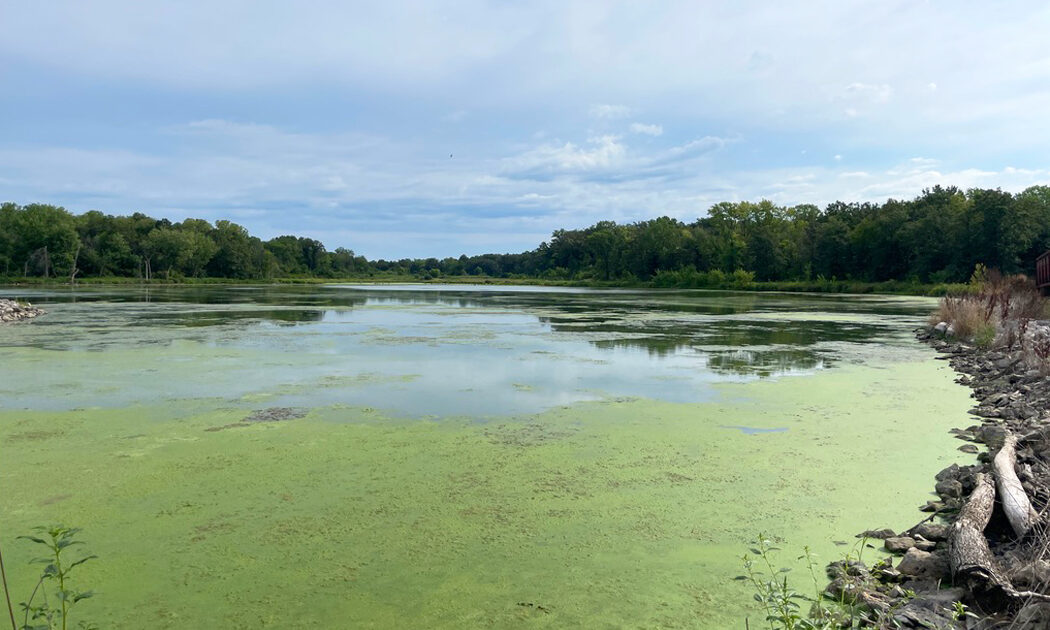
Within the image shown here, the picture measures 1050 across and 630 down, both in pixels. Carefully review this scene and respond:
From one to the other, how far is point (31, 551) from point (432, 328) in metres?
13.9

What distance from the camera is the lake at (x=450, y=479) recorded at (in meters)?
3.09

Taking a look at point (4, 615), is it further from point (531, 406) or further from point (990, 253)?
point (990, 253)

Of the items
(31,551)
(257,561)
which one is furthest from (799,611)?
(31,551)

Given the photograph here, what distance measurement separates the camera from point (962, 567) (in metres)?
3.05

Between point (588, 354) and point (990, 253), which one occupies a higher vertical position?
point (990, 253)

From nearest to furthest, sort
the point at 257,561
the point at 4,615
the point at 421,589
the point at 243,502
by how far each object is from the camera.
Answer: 1. the point at 4,615
2. the point at 421,589
3. the point at 257,561
4. the point at 243,502

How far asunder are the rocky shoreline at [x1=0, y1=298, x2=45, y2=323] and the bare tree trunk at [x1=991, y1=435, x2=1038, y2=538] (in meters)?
22.1

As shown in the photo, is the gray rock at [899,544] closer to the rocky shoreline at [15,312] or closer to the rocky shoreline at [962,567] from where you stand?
the rocky shoreline at [962,567]

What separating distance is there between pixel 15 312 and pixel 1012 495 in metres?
24.0

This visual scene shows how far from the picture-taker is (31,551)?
3.51m

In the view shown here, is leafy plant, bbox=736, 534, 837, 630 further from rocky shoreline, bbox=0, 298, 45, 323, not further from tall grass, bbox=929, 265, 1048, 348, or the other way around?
rocky shoreline, bbox=0, 298, 45, 323

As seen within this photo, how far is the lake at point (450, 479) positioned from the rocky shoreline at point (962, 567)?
9.4 inches

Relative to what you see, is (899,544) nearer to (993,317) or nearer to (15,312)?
(993,317)

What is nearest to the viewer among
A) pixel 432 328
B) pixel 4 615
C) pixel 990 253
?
pixel 4 615
